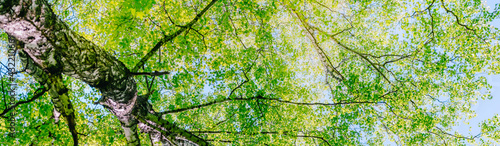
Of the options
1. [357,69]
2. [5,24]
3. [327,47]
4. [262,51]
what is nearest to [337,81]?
[357,69]

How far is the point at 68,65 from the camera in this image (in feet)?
12.9

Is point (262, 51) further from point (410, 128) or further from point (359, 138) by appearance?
point (410, 128)

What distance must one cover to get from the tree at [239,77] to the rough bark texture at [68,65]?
0.02 m

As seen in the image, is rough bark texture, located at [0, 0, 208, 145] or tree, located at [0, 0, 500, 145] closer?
rough bark texture, located at [0, 0, 208, 145]

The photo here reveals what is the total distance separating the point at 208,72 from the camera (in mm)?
7332

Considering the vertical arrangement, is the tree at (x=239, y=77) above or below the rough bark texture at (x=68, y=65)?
above

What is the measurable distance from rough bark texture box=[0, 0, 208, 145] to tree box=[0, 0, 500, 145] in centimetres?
2

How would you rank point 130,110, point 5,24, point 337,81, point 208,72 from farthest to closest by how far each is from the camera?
point 337,81
point 208,72
point 130,110
point 5,24

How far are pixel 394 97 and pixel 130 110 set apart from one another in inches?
319

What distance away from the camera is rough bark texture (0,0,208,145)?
340cm

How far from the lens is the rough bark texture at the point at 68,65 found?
340 centimetres

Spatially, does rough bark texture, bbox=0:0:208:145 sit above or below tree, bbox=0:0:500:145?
below

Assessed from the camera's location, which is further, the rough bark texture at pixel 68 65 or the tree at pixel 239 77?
the tree at pixel 239 77

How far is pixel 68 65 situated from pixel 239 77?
16.8 feet
